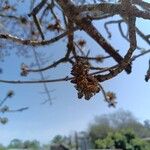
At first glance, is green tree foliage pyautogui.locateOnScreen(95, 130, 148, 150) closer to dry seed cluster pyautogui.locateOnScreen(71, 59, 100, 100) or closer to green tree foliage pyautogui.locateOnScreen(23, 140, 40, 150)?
green tree foliage pyautogui.locateOnScreen(23, 140, 40, 150)

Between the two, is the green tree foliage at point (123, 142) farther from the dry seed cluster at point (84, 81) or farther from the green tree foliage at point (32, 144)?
the dry seed cluster at point (84, 81)

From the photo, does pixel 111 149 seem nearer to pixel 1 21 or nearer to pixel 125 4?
pixel 1 21

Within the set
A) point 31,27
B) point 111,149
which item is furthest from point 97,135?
point 31,27

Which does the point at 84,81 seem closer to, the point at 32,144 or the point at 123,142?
the point at 32,144

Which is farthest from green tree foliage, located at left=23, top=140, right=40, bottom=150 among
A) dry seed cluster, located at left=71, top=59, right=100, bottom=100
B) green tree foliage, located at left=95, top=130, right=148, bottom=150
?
green tree foliage, located at left=95, top=130, right=148, bottom=150

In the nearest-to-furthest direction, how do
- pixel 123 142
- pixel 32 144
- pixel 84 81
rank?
1. pixel 84 81
2. pixel 32 144
3. pixel 123 142

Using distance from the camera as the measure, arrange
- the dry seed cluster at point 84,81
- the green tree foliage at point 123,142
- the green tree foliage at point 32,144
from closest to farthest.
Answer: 1. the dry seed cluster at point 84,81
2. the green tree foliage at point 32,144
3. the green tree foliage at point 123,142

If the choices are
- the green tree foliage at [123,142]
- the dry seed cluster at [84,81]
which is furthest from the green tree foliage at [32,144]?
the green tree foliage at [123,142]

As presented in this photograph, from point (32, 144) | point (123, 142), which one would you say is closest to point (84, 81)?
point (32, 144)
